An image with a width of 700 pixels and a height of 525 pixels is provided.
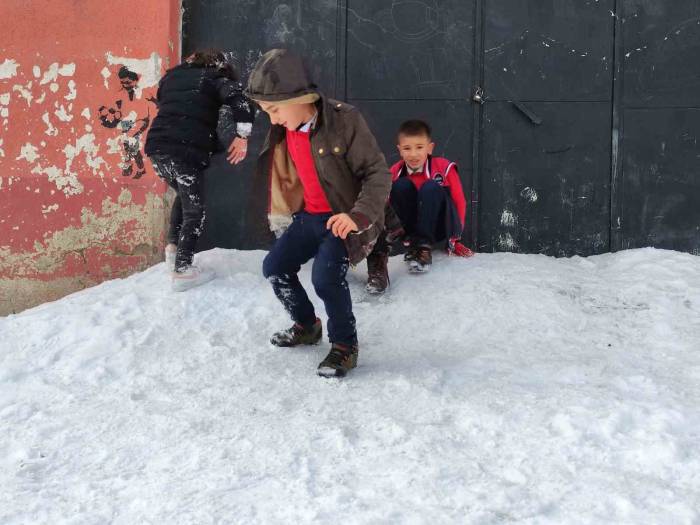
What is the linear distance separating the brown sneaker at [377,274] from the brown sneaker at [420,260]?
19 centimetres

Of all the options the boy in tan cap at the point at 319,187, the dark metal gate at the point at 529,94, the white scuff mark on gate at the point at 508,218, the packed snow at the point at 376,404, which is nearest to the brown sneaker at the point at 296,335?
the packed snow at the point at 376,404

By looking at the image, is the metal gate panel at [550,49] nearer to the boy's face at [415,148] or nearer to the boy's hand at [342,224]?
the boy's face at [415,148]

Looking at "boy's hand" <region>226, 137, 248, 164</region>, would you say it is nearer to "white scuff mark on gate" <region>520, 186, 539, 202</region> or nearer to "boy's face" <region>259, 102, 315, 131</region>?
Result: "boy's face" <region>259, 102, 315, 131</region>

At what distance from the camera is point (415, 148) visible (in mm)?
4367

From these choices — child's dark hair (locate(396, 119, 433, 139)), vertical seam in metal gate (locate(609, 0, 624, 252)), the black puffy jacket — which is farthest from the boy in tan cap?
Result: vertical seam in metal gate (locate(609, 0, 624, 252))

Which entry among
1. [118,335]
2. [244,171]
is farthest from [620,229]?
[118,335]

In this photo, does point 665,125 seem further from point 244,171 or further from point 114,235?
point 114,235

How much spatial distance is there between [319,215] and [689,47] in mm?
3221

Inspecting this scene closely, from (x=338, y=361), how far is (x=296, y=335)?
431 mm

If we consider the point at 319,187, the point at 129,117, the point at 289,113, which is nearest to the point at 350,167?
the point at 319,187

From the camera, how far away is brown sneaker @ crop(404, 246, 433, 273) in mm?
4199

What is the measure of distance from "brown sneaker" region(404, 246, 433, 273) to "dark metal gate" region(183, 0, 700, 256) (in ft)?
2.61

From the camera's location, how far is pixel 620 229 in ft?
16.1

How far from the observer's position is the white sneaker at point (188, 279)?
398 centimetres
